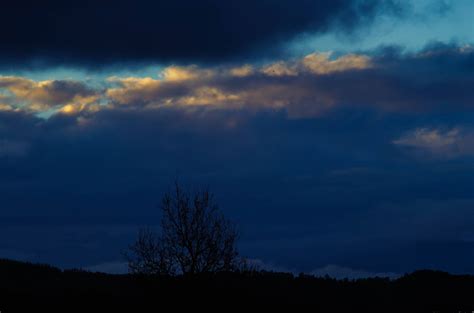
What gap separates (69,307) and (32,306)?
209cm

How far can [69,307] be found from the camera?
41750mm

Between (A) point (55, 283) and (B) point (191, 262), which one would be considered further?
(A) point (55, 283)

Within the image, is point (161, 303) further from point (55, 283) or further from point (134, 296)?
point (55, 283)

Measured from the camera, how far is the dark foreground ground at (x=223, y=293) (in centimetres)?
4291

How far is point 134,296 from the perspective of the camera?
4469 cm

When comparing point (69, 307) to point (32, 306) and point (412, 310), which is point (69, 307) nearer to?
point (32, 306)

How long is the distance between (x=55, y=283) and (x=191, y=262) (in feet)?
36.0

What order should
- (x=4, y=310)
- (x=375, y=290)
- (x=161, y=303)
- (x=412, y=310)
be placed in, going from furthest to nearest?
(x=375, y=290), (x=412, y=310), (x=161, y=303), (x=4, y=310)

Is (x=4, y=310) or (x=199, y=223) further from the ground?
(x=199, y=223)

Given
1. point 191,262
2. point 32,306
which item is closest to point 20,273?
point 32,306

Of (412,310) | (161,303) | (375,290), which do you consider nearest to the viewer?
(161,303)

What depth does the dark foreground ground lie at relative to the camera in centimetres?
4291

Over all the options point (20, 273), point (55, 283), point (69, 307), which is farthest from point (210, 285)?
point (20, 273)

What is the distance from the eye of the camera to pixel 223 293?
45.1 metres
